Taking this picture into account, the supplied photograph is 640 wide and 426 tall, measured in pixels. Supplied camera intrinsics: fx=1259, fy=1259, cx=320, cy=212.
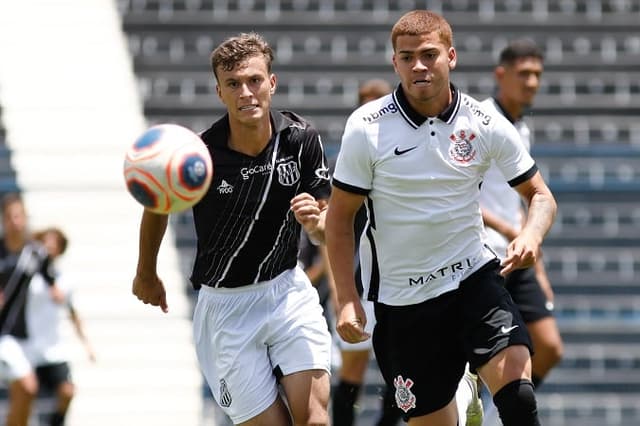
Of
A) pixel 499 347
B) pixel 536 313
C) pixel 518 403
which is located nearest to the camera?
pixel 518 403

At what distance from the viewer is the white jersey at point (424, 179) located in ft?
16.5

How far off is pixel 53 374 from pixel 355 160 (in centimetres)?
588

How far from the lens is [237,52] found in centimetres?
527

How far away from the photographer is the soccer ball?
474cm

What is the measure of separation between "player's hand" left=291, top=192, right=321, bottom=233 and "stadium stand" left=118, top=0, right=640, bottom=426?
7.80 m

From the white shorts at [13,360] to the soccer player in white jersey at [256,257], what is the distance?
4760 millimetres

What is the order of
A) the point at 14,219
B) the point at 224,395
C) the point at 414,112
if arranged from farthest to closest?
the point at 14,219, the point at 224,395, the point at 414,112

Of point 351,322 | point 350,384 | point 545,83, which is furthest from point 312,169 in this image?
point 545,83

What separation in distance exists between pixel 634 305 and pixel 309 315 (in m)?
8.06

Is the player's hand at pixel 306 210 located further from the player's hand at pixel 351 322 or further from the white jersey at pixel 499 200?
the white jersey at pixel 499 200

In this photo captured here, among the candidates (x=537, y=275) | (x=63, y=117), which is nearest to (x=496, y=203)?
(x=537, y=275)

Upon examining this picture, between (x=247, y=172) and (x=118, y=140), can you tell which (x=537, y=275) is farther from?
(x=118, y=140)

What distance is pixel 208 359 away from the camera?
5570mm

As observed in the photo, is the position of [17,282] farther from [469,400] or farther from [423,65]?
[423,65]
